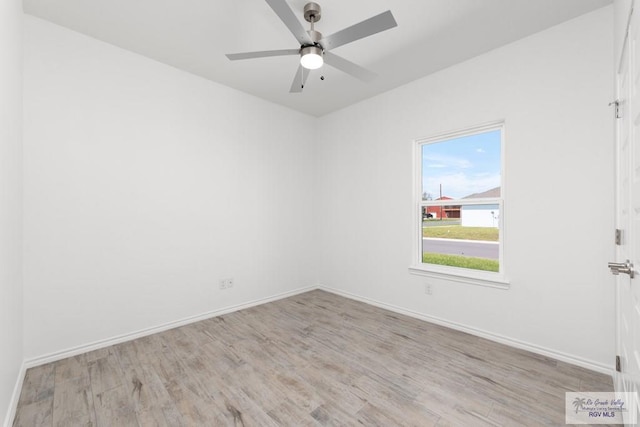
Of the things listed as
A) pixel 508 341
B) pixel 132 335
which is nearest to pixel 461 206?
pixel 508 341

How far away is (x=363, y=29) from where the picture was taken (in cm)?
179

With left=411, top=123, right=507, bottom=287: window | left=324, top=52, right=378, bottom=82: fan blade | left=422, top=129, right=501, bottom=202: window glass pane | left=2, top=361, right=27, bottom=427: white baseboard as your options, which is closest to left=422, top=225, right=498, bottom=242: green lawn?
left=411, top=123, right=507, bottom=287: window

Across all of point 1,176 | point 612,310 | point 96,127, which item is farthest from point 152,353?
point 612,310

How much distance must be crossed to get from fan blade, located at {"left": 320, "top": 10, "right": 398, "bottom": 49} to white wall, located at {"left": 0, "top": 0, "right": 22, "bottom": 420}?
72.0 inches

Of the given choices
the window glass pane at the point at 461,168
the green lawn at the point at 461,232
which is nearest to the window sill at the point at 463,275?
the green lawn at the point at 461,232

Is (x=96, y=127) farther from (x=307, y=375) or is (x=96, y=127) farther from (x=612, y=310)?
(x=612, y=310)

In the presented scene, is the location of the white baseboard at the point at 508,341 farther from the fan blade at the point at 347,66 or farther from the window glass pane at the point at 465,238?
the fan blade at the point at 347,66

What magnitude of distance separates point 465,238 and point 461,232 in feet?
0.25

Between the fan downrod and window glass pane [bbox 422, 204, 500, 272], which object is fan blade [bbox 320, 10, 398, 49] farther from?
window glass pane [bbox 422, 204, 500, 272]

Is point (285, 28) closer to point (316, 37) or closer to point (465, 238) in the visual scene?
point (316, 37)

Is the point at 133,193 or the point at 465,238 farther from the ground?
the point at 133,193

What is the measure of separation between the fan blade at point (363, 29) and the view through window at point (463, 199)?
1736 mm

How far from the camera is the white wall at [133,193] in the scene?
234 centimetres

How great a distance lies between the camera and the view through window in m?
2.86
